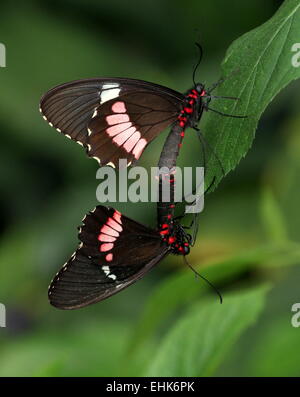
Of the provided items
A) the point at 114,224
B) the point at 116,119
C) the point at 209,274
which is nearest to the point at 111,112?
the point at 116,119

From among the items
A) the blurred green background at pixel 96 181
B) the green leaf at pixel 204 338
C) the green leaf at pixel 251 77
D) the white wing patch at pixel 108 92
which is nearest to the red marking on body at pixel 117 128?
the white wing patch at pixel 108 92

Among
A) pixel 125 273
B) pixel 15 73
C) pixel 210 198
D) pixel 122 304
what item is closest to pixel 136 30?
pixel 15 73

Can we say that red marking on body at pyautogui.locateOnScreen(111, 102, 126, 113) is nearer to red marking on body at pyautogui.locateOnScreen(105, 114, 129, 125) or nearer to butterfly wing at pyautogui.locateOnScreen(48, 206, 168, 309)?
red marking on body at pyautogui.locateOnScreen(105, 114, 129, 125)

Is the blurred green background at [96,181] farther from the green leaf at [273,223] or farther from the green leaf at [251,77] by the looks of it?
the green leaf at [251,77]

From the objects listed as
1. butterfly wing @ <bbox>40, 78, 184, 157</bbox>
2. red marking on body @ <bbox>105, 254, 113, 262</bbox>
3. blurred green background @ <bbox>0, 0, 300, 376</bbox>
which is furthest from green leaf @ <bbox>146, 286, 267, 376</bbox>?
blurred green background @ <bbox>0, 0, 300, 376</bbox>

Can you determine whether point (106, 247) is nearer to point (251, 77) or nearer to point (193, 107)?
point (193, 107)

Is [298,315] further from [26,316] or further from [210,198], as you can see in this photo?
[26,316]
